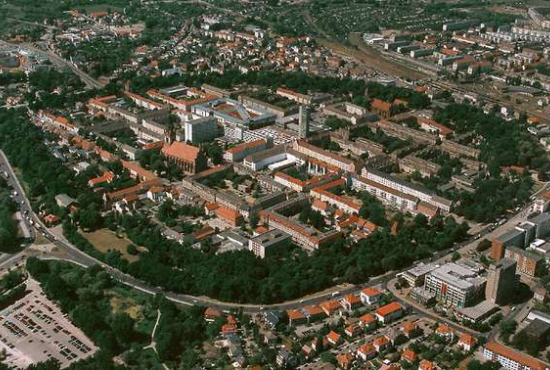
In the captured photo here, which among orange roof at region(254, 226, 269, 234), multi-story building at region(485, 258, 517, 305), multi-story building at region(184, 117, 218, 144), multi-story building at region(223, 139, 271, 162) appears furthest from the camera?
multi-story building at region(184, 117, 218, 144)

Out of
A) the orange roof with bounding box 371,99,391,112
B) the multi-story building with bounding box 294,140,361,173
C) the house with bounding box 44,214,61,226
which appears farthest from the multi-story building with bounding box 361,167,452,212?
the house with bounding box 44,214,61,226

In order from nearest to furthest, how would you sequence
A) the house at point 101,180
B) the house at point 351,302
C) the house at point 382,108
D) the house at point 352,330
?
the house at point 352,330 < the house at point 351,302 < the house at point 101,180 < the house at point 382,108

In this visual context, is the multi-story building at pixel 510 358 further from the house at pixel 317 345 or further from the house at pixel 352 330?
the house at pixel 317 345

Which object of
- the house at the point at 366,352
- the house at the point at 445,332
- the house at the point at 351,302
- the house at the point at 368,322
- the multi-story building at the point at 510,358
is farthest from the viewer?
the house at the point at 351,302

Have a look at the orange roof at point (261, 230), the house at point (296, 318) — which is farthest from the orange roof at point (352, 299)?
the orange roof at point (261, 230)

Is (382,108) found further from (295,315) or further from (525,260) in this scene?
(295,315)

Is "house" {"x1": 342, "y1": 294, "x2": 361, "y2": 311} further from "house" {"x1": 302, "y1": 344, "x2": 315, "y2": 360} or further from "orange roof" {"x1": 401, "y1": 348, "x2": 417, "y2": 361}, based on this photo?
"orange roof" {"x1": 401, "y1": 348, "x2": 417, "y2": 361}

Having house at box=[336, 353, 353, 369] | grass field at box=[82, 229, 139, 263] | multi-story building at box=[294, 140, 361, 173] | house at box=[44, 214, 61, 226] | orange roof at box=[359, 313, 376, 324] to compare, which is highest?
multi-story building at box=[294, 140, 361, 173]
